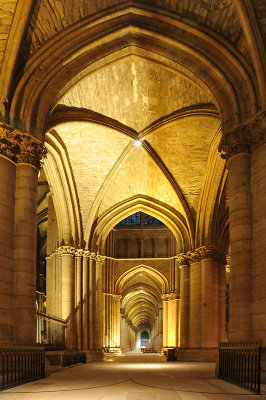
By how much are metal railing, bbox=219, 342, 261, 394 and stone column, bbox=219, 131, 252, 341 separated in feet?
1.09

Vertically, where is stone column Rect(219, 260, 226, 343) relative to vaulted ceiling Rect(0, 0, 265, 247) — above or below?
below

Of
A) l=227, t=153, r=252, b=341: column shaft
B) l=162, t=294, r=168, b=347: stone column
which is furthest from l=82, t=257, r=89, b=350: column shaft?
l=227, t=153, r=252, b=341: column shaft

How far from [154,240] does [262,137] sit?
24997mm

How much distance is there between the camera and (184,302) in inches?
803

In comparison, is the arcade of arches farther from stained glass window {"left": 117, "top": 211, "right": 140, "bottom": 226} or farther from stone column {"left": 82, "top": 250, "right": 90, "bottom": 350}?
stained glass window {"left": 117, "top": 211, "right": 140, "bottom": 226}

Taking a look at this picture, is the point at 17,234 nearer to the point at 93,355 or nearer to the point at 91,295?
the point at 91,295

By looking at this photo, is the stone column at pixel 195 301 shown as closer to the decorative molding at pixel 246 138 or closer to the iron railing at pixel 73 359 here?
the iron railing at pixel 73 359

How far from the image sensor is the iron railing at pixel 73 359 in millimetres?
13855

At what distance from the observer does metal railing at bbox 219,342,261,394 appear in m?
7.70

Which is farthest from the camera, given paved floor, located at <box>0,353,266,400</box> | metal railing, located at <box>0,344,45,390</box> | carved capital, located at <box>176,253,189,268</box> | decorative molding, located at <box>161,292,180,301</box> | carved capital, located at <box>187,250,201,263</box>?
decorative molding, located at <box>161,292,180,301</box>

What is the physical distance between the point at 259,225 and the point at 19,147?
17.8 feet

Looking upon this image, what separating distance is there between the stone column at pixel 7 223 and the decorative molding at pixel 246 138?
4742 mm

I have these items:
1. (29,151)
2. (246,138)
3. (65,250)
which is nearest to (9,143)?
(29,151)

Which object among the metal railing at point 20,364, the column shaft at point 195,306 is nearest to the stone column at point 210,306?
the column shaft at point 195,306
